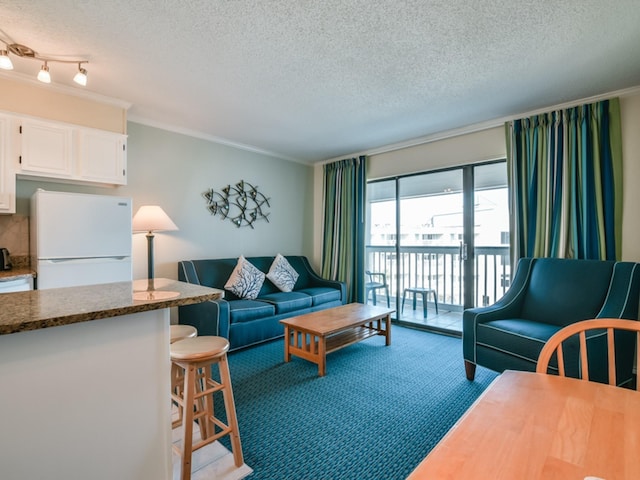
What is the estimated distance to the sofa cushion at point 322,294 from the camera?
422 centimetres

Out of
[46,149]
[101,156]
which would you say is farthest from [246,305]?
[46,149]

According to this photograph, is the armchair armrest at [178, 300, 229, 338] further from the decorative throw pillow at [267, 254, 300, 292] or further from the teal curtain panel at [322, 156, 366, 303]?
the teal curtain panel at [322, 156, 366, 303]

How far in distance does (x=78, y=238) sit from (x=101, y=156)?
82 cm

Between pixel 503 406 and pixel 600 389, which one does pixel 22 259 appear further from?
pixel 600 389

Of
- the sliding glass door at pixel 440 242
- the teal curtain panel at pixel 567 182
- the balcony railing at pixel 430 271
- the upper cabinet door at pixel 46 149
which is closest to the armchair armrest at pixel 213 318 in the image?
the upper cabinet door at pixel 46 149

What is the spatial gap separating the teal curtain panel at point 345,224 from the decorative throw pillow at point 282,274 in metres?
0.74

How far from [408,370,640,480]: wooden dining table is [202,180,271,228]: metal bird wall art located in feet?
12.7

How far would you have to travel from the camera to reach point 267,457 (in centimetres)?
175

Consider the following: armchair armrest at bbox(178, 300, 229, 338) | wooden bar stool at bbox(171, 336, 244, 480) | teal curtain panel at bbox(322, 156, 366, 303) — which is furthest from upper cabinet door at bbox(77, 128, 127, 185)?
teal curtain panel at bbox(322, 156, 366, 303)

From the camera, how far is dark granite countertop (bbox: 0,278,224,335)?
0.93m

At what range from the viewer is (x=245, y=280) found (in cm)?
392

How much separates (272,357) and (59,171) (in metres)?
2.55

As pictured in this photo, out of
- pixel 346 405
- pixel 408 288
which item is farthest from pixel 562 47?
pixel 408 288

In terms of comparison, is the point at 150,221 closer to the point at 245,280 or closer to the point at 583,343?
the point at 245,280
